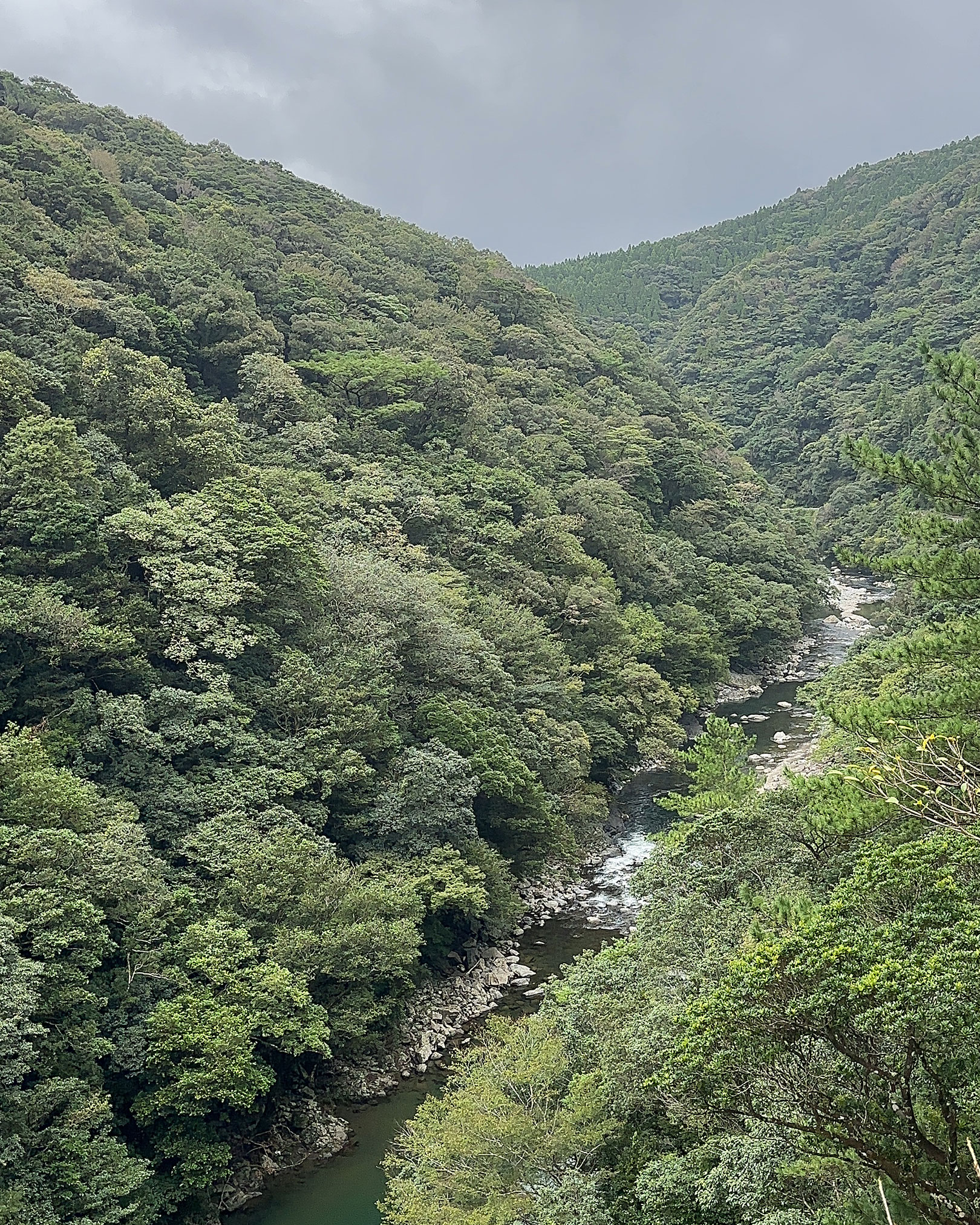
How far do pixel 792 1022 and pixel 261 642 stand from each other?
1659 centimetres

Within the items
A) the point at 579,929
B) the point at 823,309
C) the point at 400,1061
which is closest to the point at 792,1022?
the point at 400,1061

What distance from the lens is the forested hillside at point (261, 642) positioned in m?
13.0

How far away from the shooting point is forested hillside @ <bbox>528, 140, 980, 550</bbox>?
6981cm

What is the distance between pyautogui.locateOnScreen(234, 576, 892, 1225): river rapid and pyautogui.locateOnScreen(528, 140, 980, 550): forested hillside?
63.4 ft

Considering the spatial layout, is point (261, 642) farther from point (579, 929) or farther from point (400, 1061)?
point (579, 929)

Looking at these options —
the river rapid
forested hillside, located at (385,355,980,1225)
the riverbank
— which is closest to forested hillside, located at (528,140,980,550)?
the river rapid

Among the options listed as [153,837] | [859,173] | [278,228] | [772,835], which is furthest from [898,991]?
[859,173]

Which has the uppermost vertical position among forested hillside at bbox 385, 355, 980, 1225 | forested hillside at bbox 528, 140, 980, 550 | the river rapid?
forested hillside at bbox 528, 140, 980, 550

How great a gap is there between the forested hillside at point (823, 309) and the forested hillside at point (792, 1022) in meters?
42.9

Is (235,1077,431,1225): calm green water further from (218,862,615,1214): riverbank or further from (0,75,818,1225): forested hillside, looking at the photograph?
(0,75,818,1225): forested hillside

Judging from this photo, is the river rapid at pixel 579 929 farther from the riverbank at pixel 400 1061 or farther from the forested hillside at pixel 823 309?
the forested hillside at pixel 823 309

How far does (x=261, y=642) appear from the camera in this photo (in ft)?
68.6

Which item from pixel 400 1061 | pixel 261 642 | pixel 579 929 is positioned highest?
pixel 261 642

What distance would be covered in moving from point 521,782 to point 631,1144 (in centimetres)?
1262
